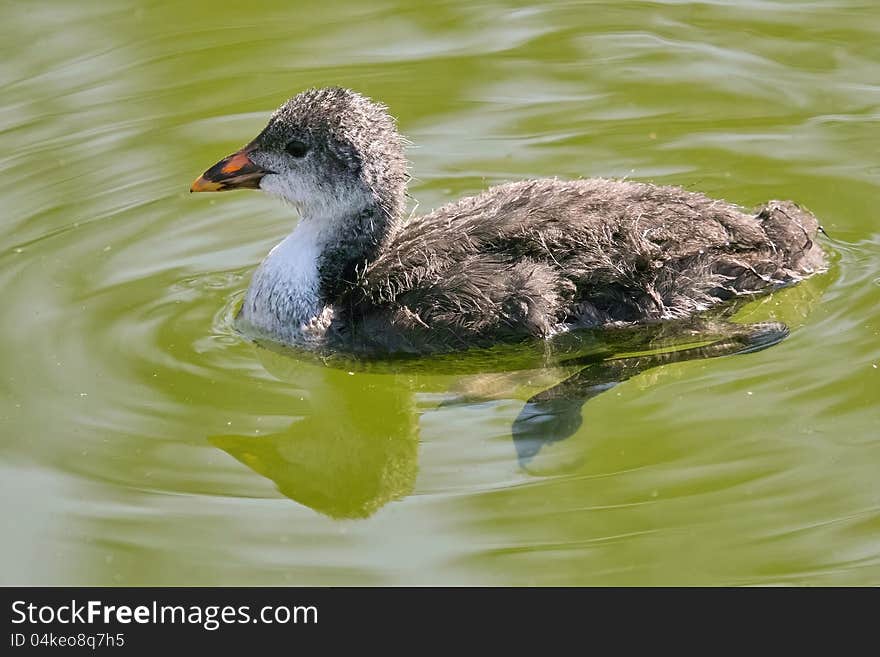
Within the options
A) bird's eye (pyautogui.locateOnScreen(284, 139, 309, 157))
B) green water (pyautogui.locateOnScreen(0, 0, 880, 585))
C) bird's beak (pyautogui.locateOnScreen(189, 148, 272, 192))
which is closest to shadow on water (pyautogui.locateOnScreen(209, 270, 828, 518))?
green water (pyautogui.locateOnScreen(0, 0, 880, 585))

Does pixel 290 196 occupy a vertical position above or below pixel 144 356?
above

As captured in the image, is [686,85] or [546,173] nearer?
[546,173]

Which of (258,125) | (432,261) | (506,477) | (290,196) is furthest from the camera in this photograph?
(258,125)

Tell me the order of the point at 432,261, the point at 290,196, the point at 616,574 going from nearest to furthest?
the point at 616,574
the point at 432,261
the point at 290,196

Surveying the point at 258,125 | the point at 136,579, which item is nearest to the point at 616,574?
the point at 136,579

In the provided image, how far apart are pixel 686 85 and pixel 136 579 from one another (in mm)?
6012

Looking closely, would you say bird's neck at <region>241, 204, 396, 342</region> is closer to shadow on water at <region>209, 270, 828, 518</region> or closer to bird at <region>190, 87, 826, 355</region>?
bird at <region>190, 87, 826, 355</region>

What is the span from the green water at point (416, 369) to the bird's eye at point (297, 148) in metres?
0.99

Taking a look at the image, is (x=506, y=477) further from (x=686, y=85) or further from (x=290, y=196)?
A: (x=686, y=85)

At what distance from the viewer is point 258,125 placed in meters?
10.4

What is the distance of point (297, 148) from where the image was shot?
26.0ft

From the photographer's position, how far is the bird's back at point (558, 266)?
292 inches

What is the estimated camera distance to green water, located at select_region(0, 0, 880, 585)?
6.25 meters

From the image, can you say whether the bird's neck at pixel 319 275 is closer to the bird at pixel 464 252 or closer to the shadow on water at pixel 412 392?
the bird at pixel 464 252
